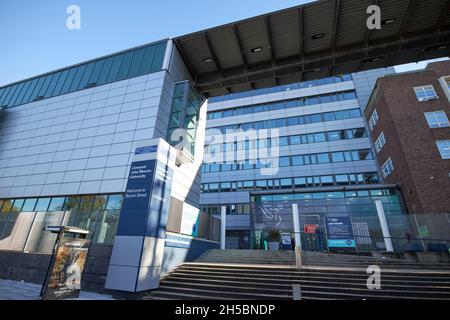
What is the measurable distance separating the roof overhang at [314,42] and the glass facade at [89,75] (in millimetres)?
2440

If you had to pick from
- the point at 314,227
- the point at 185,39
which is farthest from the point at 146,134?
the point at 314,227

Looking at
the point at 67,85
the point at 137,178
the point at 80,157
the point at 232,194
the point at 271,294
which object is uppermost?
the point at 67,85

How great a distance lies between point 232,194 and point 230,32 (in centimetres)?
2378

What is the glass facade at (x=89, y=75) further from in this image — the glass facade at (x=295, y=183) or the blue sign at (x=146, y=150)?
the glass facade at (x=295, y=183)

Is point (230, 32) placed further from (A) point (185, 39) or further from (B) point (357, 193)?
(B) point (357, 193)

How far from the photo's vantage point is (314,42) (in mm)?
14906

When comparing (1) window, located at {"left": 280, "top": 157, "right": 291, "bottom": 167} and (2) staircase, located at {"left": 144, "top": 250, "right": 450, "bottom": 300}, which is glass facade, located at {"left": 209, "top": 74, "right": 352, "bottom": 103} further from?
(2) staircase, located at {"left": 144, "top": 250, "right": 450, "bottom": 300}

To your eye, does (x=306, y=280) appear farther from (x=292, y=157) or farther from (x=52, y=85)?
(x=292, y=157)

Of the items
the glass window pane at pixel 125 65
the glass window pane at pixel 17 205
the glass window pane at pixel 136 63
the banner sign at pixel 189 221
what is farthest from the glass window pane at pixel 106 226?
the glass window pane at pixel 125 65

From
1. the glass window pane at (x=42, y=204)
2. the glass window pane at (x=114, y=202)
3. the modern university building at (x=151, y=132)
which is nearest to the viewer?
the modern university building at (x=151, y=132)

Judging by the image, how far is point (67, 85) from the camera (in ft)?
62.6

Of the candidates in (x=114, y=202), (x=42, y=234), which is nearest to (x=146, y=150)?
(x=114, y=202)

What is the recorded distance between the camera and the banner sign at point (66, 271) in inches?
270

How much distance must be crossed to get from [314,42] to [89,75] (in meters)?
17.4
